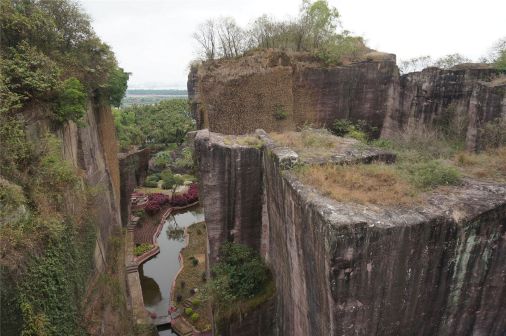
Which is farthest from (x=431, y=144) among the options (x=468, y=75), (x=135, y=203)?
(x=135, y=203)

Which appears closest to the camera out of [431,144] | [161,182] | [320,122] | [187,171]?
[431,144]

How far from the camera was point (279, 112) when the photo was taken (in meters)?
22.5

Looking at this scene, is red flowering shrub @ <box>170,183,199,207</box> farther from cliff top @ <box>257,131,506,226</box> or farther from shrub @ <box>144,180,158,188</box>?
cliff top @ <box>257,131,506,226</box>

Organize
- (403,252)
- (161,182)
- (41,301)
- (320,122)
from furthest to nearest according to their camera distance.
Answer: (161,182) → (320,122) → (41,301) → (403,252)

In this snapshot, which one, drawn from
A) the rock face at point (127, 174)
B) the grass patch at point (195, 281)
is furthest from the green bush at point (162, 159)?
the grass patch at point (195, 281)

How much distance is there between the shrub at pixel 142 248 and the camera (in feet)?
77.5

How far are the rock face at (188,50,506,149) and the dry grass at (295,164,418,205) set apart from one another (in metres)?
11.3

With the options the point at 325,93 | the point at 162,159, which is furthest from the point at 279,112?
the point at 162,159

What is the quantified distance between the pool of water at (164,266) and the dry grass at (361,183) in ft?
40.4

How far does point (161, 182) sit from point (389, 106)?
914 inches

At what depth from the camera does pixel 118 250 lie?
59.7 feet

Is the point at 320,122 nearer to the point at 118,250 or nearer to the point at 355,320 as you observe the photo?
the point at 118,250

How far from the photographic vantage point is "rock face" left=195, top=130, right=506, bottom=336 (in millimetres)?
7438

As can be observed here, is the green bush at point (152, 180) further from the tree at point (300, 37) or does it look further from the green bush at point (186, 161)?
the tree at point (300, 37)
